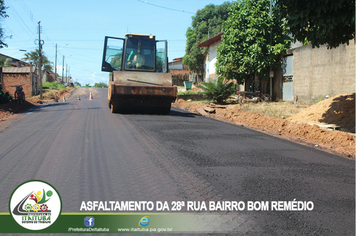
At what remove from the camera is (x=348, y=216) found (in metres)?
3.47

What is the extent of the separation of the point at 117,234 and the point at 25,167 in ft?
8.46

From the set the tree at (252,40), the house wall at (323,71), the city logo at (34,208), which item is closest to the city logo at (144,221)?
the city logo at (34,208)

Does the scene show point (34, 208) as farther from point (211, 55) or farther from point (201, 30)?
point (201, 30)

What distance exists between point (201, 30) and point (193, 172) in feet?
155

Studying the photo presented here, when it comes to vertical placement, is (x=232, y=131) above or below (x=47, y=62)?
below

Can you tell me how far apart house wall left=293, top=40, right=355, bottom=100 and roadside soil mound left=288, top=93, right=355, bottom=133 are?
2318mm

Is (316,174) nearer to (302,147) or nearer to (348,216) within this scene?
(348,216)

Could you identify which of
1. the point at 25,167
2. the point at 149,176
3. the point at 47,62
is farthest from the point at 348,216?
the point at 47,62

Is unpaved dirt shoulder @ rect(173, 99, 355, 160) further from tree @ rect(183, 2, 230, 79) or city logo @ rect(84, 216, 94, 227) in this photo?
tree @ rect(183, 2, 230, 79)

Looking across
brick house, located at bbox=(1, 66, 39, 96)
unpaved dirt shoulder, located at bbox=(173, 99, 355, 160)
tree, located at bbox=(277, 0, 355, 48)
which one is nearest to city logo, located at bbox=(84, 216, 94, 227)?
unpaved dirt shoulder, located at bbox=(173, 99, 355, 160)

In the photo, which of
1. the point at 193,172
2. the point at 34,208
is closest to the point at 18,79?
the point at 193,172

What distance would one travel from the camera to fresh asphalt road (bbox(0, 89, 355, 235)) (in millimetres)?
3426

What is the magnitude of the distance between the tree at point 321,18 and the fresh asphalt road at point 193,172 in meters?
3.51

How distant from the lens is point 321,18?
27.3 ft
